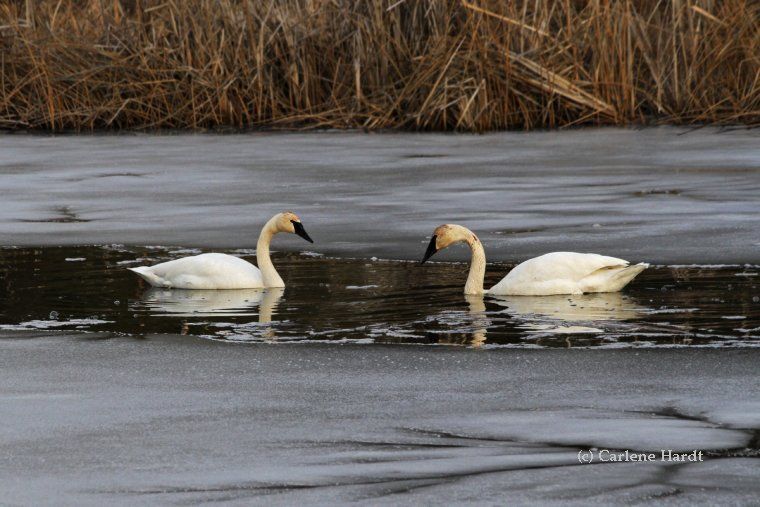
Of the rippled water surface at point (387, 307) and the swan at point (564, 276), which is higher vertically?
the swan at point (564, 276)

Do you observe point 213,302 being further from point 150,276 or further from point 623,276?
point 623,276

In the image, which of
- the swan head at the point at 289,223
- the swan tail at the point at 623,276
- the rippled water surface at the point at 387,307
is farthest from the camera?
the swan head at the point at 289,223

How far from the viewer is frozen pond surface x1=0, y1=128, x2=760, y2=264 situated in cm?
976

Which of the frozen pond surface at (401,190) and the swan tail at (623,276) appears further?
the frozen pond surface at (401,190)

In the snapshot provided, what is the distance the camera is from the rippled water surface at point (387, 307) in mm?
6473

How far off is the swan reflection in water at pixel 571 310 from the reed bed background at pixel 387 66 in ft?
30.8

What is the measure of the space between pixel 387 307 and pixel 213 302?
1.10 m

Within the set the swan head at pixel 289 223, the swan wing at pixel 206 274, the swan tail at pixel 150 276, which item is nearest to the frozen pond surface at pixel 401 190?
the swan head at pixel 289 223

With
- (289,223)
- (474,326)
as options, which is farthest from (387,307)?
(289,223)

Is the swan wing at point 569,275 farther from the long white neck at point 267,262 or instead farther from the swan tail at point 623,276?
the long white neck at point 267,262

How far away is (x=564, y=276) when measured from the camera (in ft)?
25.1

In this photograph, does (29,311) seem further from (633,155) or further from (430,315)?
(633,155)

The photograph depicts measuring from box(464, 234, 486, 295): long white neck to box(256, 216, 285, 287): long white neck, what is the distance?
102cm

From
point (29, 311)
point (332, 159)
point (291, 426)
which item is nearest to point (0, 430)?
point (291, 426)
